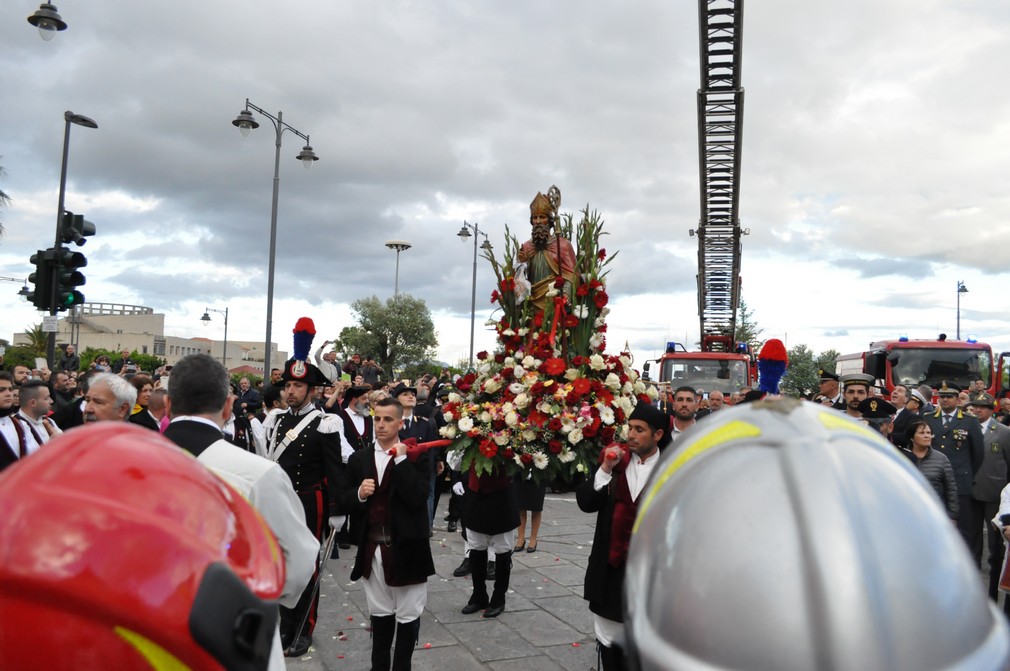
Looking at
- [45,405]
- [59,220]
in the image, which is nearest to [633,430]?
[45,405]

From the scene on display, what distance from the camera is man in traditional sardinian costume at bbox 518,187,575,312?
18.7 feet

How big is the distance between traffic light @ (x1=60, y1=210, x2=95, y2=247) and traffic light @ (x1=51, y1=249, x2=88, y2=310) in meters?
0.38

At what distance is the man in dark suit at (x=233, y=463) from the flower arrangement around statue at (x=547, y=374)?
260 cm

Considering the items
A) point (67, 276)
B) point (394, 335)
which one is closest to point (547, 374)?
point (67, 276)

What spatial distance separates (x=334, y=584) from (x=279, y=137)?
11.8 meters

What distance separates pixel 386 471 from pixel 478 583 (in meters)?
2.09

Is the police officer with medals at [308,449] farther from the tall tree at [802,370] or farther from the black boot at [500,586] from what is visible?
the tall tree at [802,370]

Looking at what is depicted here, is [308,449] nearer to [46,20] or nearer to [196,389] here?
[196,389]

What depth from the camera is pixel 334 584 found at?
7.64m

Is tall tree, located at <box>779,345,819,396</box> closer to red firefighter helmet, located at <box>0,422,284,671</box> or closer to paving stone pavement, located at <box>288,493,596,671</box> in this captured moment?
paving stone pavement, located at <box>288,493,596,671</box>

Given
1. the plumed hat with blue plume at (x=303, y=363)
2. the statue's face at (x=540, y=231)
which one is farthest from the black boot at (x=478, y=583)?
the statue's face at (x=540, y=231)

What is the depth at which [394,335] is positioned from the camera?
1930 inches

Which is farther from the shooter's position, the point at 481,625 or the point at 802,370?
the point at 802,370

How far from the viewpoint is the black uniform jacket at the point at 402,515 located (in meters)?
5.06
